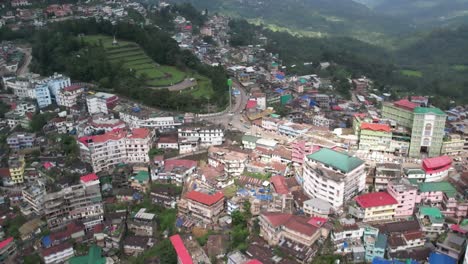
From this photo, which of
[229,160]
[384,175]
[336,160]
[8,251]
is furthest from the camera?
[229,160]

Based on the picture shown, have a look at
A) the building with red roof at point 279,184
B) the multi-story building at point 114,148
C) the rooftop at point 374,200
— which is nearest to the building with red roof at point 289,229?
the building with red roof at point 279,184

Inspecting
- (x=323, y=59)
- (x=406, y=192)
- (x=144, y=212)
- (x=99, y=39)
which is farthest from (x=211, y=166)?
(x=323, y=59)

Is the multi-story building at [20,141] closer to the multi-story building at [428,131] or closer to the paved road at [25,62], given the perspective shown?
the paved road at [25,62]

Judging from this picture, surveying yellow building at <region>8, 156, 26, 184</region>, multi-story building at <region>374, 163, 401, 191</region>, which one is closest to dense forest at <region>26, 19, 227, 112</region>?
yellow building at <region>8, 156, 26, 184</region>

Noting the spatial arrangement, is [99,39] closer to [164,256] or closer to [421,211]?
[164,256]

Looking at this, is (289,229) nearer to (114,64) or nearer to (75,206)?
(75,206)

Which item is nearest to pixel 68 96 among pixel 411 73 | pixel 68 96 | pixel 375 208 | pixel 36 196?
pixel 68 96
